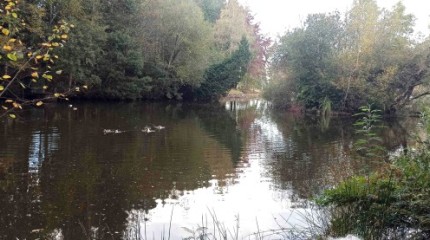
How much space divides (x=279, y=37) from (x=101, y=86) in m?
14.3

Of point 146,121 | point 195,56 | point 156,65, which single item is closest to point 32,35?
point 146,121

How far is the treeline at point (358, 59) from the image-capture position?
2795 cm

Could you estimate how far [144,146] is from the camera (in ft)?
44.3

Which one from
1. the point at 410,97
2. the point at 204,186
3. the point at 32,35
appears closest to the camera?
the point at 204,186

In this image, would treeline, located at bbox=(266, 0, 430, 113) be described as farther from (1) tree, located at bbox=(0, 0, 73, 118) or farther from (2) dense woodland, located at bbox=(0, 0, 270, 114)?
(1) tree, located at bbox=(0, 0, 73, 118)

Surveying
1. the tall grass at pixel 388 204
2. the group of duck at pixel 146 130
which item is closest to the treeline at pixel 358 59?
the group of duck at pixel 146 130

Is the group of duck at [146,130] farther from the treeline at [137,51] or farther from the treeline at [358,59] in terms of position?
the treeline at [358,59]

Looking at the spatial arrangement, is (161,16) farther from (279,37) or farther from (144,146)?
(144,146)

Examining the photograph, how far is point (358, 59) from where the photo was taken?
28422 mm

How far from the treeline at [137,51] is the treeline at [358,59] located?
8.28 meters

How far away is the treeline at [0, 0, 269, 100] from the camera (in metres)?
27.5

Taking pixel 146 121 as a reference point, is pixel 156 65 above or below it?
above

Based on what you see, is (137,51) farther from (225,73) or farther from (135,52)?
(225,73)

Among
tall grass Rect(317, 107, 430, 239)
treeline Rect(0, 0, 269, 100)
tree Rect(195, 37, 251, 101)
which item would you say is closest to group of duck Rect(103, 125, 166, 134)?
treeline Rect(0, 0, 269, 100)
